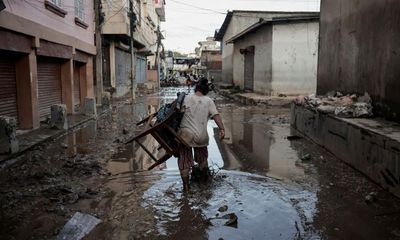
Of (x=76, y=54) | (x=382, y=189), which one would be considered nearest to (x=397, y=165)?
(x=382, y=189)

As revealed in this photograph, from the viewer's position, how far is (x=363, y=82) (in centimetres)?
969

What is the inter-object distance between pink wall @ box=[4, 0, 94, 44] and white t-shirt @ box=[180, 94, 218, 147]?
5883 mm

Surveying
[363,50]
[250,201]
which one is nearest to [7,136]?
[250,201]

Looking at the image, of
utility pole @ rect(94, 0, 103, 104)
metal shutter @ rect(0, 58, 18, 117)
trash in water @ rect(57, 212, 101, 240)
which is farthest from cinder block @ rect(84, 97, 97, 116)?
trash in water @ rect(57, 212, 101, 240)

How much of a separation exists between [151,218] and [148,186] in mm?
1470

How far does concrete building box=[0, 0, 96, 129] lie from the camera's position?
34.4 ft

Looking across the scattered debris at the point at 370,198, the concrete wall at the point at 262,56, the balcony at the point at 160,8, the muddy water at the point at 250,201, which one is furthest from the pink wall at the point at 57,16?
the balcony at the point at 160,8

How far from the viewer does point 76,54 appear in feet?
54.3

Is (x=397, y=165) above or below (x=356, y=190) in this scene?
above

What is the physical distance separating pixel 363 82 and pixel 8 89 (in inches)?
350

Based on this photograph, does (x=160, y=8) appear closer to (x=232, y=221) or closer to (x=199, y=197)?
(x=199, y=197)

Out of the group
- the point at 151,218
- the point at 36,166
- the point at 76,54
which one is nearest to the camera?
the point at 151,218

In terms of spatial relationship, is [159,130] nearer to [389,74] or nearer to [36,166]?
[36,166]

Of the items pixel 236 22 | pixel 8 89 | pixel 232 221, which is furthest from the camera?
pixel 236 22
